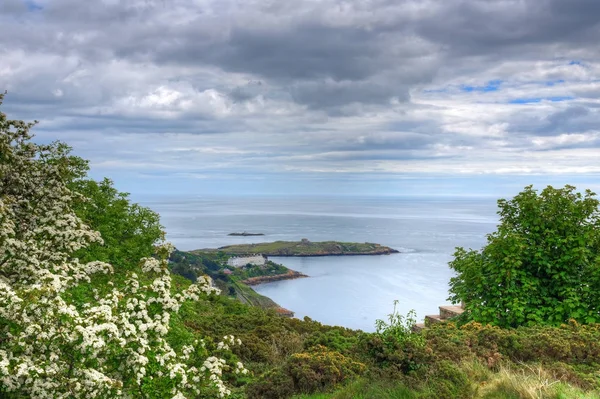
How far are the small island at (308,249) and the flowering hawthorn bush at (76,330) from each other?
304 ft

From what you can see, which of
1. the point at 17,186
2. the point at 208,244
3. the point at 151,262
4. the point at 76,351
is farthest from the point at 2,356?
the point at 208,244

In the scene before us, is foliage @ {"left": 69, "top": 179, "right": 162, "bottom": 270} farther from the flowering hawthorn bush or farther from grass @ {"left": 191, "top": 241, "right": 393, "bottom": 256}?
grass @ {"left": 191, "top": 241, "right": 393, "bottom": 256}

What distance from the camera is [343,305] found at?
172 feet

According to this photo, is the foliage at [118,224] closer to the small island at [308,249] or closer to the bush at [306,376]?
the bush at [306,376]

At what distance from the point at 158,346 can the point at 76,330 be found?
182cm

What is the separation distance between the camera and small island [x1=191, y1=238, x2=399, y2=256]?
105812mm

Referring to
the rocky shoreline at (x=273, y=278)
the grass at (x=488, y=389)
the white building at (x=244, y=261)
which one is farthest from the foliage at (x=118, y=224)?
the white building at (x=244, y=261)

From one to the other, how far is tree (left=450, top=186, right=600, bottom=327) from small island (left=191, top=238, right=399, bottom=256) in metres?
86.9

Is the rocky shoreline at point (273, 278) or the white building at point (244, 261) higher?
the white building at point (244, 261)

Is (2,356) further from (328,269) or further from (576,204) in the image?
(328,269)

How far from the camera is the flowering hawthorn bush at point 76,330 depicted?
23.8 feet

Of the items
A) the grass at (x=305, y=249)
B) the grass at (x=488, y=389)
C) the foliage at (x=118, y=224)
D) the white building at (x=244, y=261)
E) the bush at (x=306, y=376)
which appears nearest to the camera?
the grass at (x=488, y=389)

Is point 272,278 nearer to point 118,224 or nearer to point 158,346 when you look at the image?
point 118,224

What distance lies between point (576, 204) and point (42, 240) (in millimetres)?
15791
